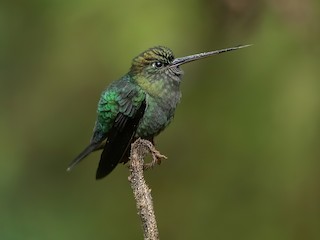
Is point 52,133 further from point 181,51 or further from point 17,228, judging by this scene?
point 181,51

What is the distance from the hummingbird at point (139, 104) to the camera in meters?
3.19

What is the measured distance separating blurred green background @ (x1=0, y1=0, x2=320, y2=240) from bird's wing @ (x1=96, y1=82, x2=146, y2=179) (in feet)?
3.66

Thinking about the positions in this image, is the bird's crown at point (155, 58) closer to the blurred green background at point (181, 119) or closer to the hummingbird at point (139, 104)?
the hummingbird at point (139, 104)

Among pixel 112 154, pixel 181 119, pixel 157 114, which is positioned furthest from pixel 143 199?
pixel 181 119

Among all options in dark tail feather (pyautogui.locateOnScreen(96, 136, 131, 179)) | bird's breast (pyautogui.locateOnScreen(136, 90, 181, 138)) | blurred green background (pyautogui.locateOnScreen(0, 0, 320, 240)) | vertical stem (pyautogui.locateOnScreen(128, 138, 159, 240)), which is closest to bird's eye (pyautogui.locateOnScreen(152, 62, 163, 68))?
bird's breast (pyautogui.locateOnScreen(136, 90, 181, 138))

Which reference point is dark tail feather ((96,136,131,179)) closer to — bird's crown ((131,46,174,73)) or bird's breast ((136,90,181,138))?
bird's breast ((136,90,181,138))

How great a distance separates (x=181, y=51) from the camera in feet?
14.7

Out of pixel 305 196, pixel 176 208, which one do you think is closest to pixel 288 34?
pixel 305 196

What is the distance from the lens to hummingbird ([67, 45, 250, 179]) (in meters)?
3.19

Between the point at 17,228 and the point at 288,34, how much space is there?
2.18 meters

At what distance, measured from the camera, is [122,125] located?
328cm

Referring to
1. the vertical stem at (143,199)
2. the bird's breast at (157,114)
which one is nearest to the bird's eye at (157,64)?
the bird's breast at (157,114)

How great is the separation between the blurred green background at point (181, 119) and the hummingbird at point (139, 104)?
1.01 meters

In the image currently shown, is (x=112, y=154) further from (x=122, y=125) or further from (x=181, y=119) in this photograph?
(x=181, y=119)
